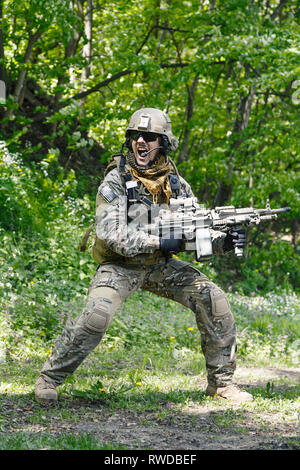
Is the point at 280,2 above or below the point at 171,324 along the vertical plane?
above

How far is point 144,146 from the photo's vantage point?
491cm

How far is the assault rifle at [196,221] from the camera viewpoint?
15.2 ft

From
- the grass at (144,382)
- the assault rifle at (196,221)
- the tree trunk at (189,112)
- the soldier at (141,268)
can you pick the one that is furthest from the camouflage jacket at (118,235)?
the tree trunk at (189,112)

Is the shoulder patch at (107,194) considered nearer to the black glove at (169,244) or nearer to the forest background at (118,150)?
the black glove at (169,244)

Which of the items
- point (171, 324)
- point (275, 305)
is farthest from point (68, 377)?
point (275, 305)

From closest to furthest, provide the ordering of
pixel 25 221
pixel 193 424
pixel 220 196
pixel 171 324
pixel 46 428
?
pixel 46 428
pixel 193 424
pixel 171 324
pixel 25 221
pixel 220 196

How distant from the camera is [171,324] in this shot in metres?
7.10

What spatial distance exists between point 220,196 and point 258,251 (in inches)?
53.7

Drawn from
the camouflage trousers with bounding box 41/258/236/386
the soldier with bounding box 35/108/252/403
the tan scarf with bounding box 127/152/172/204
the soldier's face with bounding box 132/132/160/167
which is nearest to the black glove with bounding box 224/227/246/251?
the soldier with bounding box 35/108/252/403

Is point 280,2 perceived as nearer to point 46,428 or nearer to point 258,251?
point 258,251

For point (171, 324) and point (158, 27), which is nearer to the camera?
point (171, 324)

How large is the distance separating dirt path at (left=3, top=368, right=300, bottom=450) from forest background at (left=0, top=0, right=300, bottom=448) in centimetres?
16

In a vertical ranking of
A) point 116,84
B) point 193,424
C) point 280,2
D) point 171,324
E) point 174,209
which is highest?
point 280,2

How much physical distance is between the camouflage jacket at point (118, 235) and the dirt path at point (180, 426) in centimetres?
116
